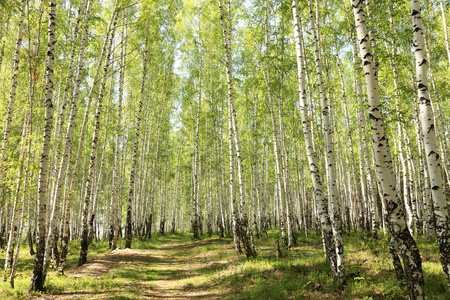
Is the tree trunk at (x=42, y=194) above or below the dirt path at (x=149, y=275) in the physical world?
above

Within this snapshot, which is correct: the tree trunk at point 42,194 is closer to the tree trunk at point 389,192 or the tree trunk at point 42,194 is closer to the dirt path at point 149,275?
the dirt path at point 149,275

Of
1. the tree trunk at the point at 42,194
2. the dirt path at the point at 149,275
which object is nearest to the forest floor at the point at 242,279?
the dirt path at the point at 149,275

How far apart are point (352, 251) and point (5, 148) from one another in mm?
12886

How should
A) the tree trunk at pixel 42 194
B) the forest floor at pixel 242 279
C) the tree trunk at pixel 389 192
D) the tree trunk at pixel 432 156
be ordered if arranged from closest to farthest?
the tree trunk at pixel 389 192, the tree trunk at pixel 432 156, the forest floor at pixel 242 279, the tree trunk at pixel 42 194

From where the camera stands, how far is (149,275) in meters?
10.1

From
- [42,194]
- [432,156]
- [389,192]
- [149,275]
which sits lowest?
[149,275]

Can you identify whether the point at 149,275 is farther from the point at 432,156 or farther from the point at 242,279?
the point at 432,156

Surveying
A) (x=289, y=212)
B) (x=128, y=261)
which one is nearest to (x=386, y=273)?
(x=289, y=212)

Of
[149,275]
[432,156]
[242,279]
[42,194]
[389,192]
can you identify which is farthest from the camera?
[149,275]

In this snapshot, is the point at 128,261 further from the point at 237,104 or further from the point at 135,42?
the point at 237,104

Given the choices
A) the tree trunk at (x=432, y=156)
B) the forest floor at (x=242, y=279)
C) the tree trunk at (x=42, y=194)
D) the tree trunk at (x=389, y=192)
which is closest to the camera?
the tree trunk at (x=389, y=192)

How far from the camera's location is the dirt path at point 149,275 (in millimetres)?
7707

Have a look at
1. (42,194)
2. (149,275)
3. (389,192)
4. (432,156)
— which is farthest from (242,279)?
(42,194)

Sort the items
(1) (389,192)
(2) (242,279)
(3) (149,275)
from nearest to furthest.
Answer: (1) (389,192), (2) (242,279), (3) (149,275)
